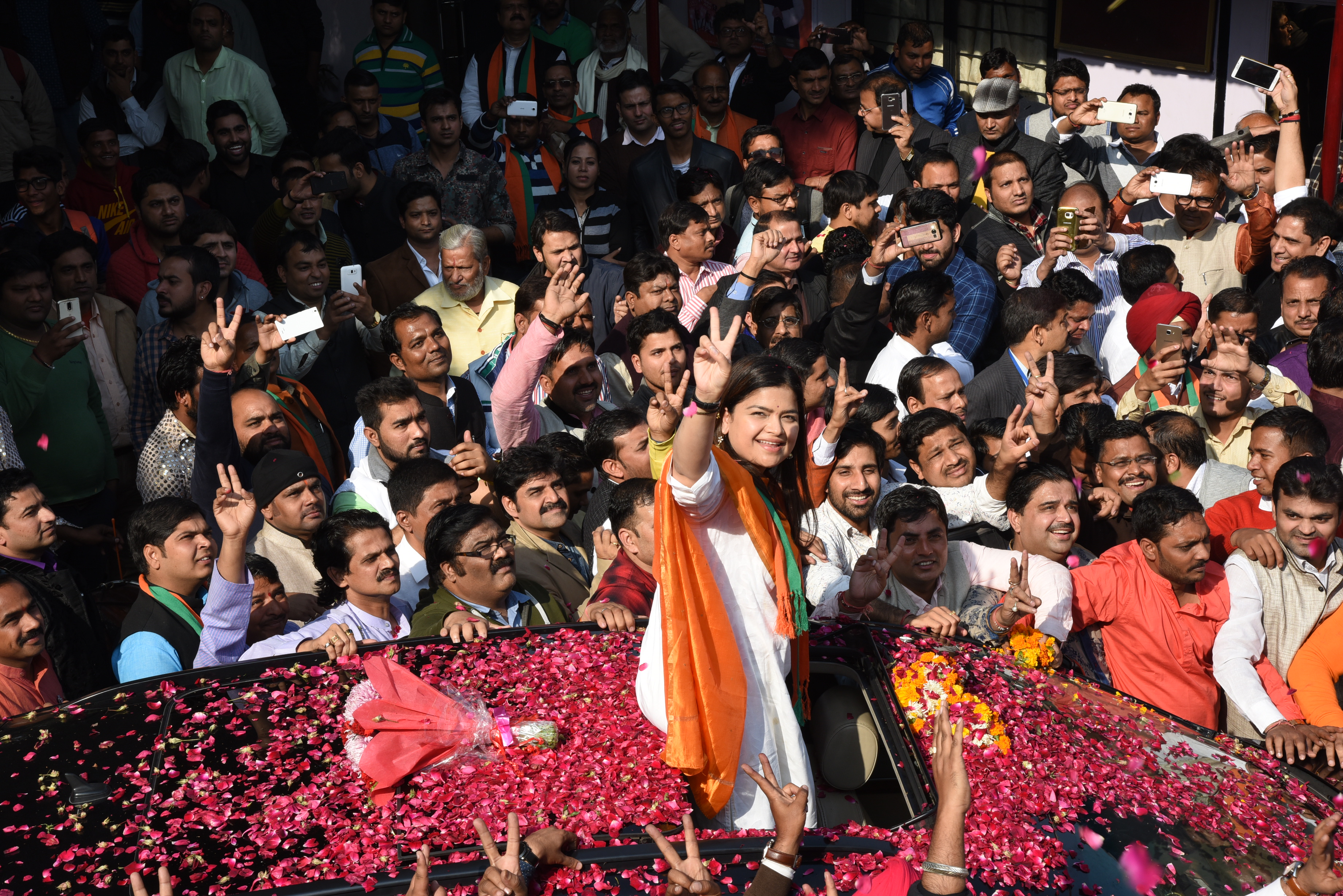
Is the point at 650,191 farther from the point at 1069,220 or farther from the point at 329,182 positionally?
the point at 1069,220

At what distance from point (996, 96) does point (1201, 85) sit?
403 centimetres

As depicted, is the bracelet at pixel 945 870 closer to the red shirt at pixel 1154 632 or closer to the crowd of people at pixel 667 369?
the crowd of people at pixel 667 369

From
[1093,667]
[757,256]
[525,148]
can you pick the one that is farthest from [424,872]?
[525,148]

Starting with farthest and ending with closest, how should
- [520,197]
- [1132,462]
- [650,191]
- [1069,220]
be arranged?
[520,197], [650,191], [1069,220], [1132,462]

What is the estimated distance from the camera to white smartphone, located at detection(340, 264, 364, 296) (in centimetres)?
673

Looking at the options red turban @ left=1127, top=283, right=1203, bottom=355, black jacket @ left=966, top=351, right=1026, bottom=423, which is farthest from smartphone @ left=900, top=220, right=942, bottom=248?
red turban @ left=1127, top=283, right=1203, bottom=355

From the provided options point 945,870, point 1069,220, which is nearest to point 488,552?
point 945,870

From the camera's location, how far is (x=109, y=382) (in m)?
6.80

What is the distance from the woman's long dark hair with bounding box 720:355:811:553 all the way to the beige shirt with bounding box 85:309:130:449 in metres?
4.35

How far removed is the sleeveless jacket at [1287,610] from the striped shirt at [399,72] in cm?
669

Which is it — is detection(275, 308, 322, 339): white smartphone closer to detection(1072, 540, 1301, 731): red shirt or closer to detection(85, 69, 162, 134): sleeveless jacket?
detection(1072, 540, 1301, 731): red shirt

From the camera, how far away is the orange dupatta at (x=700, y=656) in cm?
323

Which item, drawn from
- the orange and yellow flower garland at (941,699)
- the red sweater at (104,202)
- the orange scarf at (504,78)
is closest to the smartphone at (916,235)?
the orange scarf at (504,78)

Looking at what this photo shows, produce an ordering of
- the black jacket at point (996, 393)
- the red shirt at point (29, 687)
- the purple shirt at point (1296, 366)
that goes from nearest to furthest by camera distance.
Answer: the red shirt at point (29, 687), the black jacket at point (996, 393), the purple shirt at point (1296, 366)
